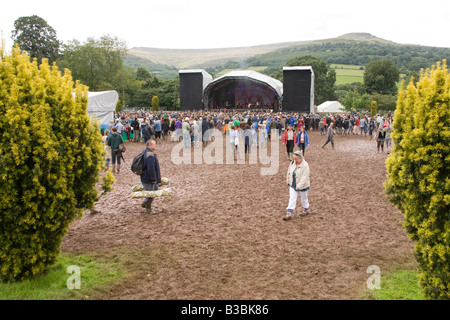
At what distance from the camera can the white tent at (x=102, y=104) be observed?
22.9 metres

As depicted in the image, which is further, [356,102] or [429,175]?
[356,102]

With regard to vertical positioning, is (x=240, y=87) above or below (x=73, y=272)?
above

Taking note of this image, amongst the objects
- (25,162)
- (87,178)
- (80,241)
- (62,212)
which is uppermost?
(25,162)

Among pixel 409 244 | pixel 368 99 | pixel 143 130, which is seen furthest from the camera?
pixel 368 99

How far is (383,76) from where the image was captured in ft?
247

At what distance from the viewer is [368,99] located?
197ft

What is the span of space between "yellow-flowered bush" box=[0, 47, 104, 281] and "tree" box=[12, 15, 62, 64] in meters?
58.3

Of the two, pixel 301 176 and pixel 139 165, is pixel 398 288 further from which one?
pixel 139 165

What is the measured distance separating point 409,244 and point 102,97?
70.0 ft

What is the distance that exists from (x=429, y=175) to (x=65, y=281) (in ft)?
15.0

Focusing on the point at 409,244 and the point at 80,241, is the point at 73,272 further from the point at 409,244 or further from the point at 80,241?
the point at 409,244
